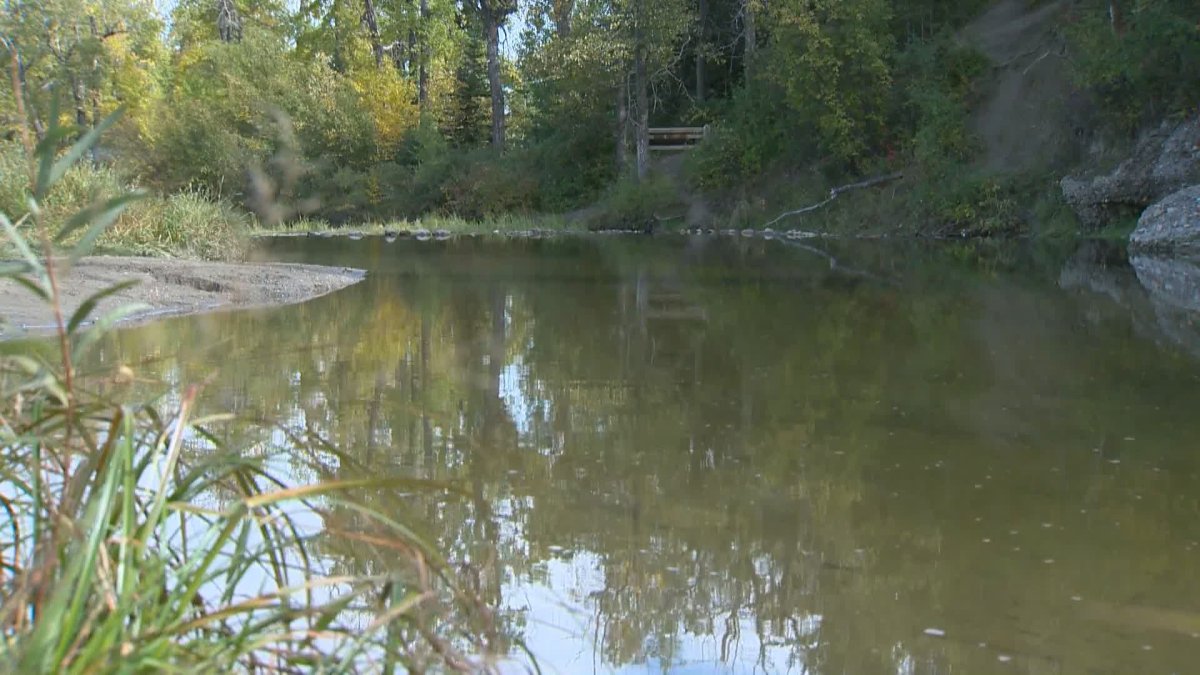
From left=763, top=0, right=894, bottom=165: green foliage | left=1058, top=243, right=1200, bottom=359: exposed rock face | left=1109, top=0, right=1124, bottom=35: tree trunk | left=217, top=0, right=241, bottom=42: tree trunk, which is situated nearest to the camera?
left=1058, top=243, right=1200, bottom=359: exposed rock face

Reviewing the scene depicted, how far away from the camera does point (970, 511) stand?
5.30 meters

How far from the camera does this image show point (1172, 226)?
19.7 metres

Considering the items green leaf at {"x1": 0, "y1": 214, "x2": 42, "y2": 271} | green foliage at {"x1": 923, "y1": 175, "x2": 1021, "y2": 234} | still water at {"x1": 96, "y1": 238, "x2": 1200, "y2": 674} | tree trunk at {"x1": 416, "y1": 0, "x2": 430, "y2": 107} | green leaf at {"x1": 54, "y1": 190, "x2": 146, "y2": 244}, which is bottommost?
still water at {"x1": 96, "y1": 238, "x2": 1200, "y2": 674}

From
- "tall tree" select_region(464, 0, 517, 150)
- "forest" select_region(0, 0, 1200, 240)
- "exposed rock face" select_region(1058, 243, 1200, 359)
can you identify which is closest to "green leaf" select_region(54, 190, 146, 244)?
"exposed rock face" select_region(1058, 243, 1200, 359)

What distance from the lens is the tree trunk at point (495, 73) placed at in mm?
38156

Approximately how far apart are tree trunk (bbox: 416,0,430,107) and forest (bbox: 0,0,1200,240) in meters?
0.11

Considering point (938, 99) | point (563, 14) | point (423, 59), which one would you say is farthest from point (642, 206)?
point (423, 59)

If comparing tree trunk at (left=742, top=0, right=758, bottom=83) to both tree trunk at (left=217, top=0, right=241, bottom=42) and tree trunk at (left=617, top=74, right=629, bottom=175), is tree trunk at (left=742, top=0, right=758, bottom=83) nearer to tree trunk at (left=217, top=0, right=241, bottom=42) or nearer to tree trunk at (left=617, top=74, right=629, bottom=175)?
tree trunk at (left=617, top=74, right=629, bottom=175)

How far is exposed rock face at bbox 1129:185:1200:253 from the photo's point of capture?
19156mm

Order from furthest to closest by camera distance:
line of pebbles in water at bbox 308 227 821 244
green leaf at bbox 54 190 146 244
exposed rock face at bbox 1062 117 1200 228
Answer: line of pebbles in water at bbox 308 227 821 244 → exposed rock face at bbox 1062 117 1200 228 → green leaf at bbox 54 190 146 244

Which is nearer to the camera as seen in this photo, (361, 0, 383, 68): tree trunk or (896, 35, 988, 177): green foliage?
(896, 35, 988, 177): green foliage

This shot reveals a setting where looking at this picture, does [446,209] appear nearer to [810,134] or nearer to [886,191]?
[810,134]

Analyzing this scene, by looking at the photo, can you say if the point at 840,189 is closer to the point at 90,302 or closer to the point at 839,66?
the point at 839,66

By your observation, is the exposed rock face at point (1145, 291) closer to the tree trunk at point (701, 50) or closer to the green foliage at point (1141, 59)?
the green foliage at point (1141, 59)
